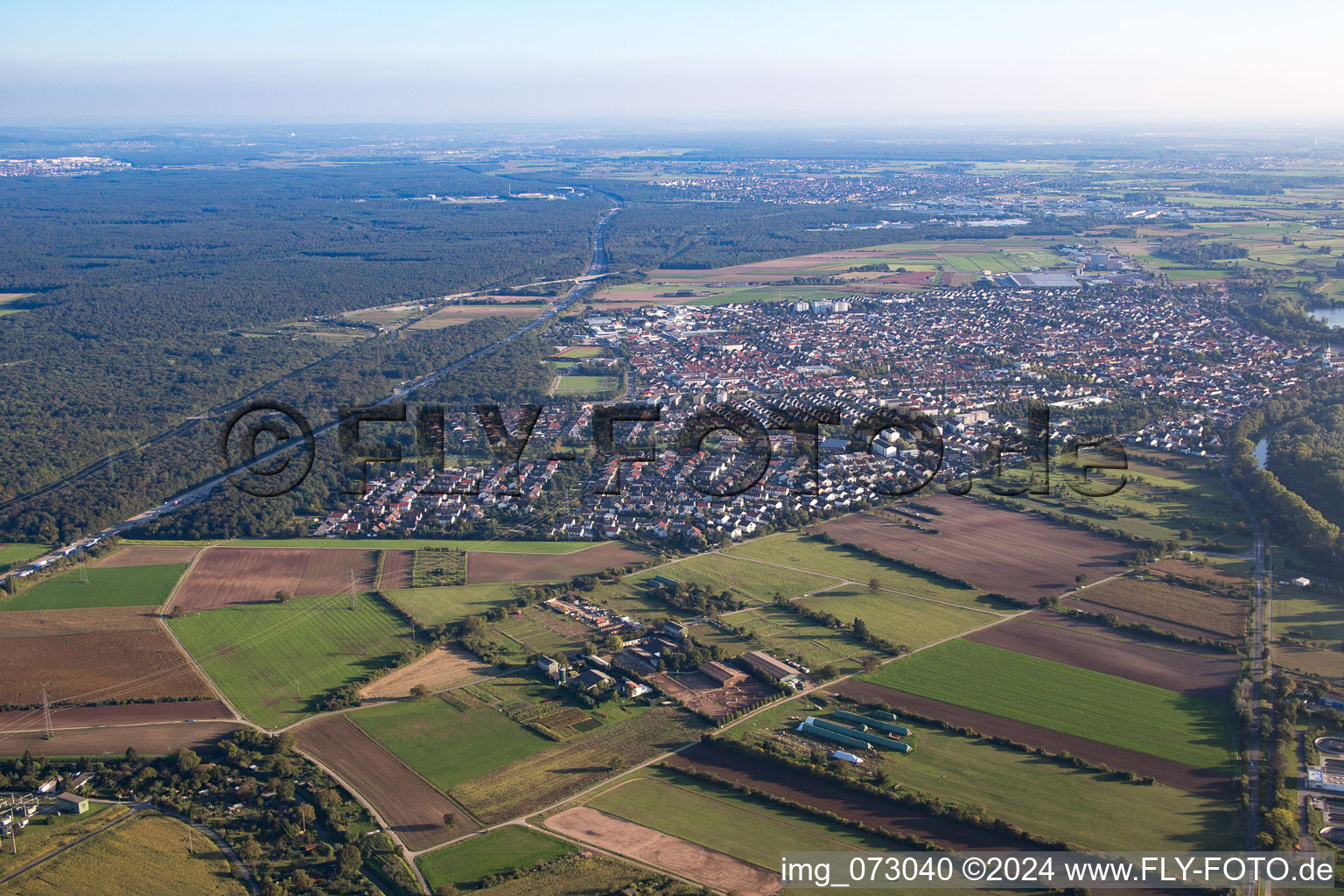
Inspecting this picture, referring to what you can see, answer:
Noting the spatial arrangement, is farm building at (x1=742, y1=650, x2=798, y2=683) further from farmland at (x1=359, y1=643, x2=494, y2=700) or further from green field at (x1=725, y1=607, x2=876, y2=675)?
farmland at (x1=359, y1=643, x2=494, y2=700)

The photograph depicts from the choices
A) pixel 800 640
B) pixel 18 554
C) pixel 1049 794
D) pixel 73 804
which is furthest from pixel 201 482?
pixel 1049 794

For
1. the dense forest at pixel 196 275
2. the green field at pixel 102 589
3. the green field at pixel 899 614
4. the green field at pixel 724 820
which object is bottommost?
the green field at pixel 724 820

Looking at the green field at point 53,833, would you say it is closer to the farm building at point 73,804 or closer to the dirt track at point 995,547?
the farm building at point 73,804

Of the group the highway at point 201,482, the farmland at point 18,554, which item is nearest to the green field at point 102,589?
the highway at point 201,482

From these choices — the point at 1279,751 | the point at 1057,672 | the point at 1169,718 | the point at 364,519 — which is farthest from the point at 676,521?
the point at 1279,751

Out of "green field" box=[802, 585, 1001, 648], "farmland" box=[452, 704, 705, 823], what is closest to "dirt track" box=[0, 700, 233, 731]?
"farmland" box=[452, 704, 705, 823]

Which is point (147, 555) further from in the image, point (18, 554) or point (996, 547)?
point (996, 547)
